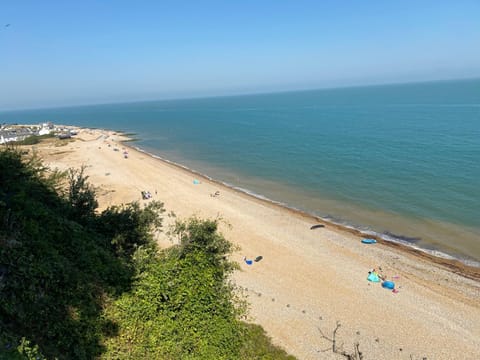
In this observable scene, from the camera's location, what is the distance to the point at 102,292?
10.2m

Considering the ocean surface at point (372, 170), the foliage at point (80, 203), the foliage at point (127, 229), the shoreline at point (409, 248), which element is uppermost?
the foliage at point (80, 203)

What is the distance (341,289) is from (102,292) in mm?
14405

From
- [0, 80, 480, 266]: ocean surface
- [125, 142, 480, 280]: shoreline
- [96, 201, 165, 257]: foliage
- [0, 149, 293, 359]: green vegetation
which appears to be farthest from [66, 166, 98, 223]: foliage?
[0, 80, 480, 266]: ocean surface

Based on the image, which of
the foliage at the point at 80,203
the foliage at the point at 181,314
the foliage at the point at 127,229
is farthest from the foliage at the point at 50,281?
the foliage at the point at 80,203

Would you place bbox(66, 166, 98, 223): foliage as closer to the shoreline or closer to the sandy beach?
the sandy beach

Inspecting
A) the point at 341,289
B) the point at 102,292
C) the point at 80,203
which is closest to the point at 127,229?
the point at 80,203

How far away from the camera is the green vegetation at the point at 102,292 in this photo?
821cm

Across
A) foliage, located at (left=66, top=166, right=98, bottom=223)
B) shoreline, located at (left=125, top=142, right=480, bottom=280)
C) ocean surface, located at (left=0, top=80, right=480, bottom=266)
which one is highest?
foliage, located at (left=66, top=166, right=98, bottom=223)

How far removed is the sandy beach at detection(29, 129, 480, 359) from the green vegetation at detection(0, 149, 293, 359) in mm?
3351

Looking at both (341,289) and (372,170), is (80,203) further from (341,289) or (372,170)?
(372,170)

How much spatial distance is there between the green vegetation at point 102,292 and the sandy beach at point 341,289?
3351 millimetres

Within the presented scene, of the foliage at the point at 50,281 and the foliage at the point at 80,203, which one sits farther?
the foliage at the point at 80,203

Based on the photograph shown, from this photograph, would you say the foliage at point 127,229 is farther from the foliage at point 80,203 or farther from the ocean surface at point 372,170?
the ocean surface at point 372,170

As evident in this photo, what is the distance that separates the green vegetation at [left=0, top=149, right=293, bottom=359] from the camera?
26.9 feet
